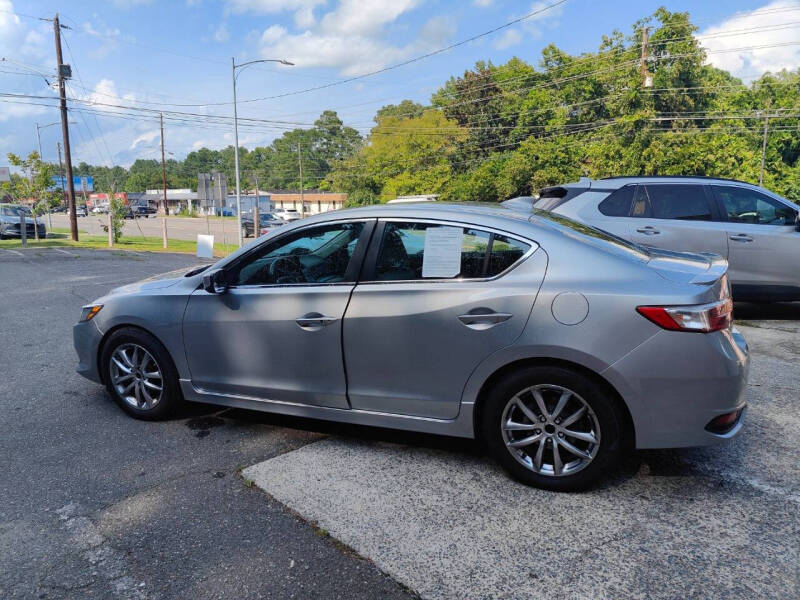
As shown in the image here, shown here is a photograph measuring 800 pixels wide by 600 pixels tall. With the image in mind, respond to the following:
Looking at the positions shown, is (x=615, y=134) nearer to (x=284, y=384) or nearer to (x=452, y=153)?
(x=452, y=153)

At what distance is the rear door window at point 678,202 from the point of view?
23.3 feet

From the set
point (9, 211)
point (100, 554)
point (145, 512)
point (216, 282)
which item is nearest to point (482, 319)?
point (216, 282)

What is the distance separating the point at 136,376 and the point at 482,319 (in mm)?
2637

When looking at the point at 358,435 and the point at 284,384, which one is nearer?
the point at 284,384

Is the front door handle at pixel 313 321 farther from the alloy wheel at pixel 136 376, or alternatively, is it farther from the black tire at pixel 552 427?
the alloy wheel at pixel 136 376

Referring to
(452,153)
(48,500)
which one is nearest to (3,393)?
(48,500)

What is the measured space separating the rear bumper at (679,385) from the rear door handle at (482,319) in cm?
58

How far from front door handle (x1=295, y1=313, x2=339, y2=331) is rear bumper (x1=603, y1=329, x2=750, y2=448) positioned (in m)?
1.59

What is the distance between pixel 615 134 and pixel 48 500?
44273 millimetres

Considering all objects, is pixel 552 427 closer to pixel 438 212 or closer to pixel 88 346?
pixel 438 212

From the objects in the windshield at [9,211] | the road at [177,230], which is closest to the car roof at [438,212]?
the road at [177,230]

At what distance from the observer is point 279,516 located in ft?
9.58

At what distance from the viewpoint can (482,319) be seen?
311 centimetres

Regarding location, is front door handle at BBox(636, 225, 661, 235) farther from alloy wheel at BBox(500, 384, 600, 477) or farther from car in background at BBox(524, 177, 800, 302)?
alloy wheel at BBox(500, 384, 600, 477)
